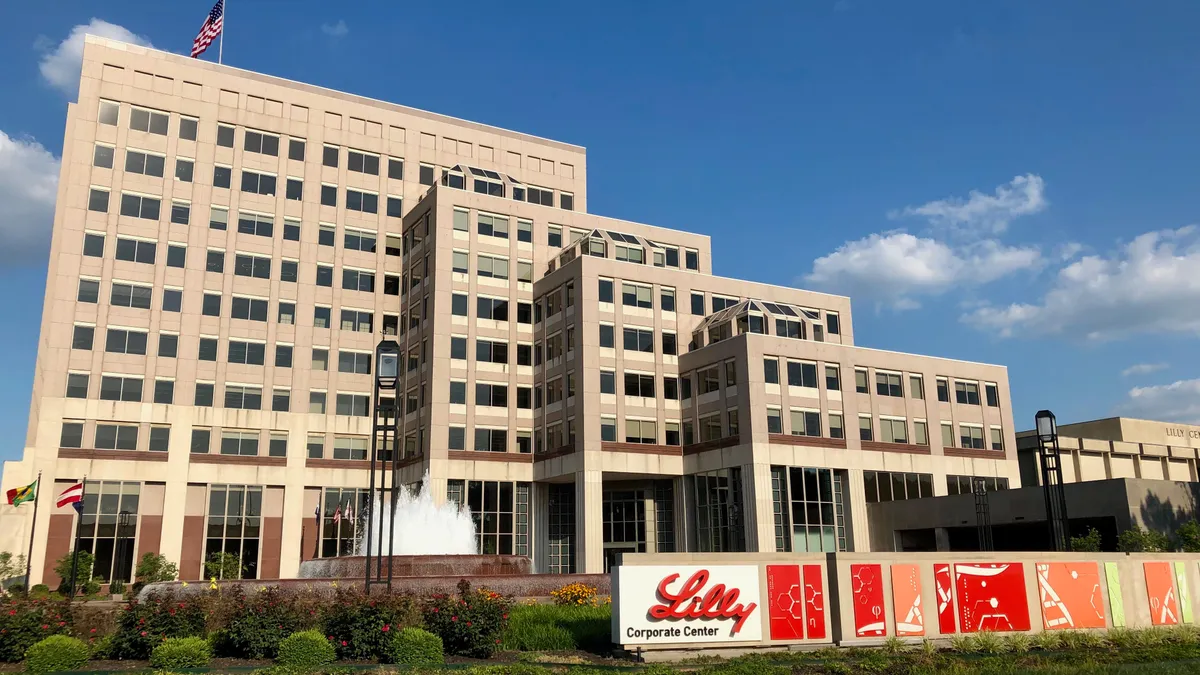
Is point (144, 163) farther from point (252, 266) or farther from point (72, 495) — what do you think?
point (72, 495)

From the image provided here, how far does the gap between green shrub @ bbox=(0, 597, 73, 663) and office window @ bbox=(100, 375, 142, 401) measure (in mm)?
44910

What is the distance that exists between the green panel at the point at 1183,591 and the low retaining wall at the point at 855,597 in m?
2.11

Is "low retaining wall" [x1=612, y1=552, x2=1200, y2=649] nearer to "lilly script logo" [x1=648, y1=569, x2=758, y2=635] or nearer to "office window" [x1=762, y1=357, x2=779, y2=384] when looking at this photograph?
"lilly script logo" [x1=648, y1=569, x2=758, y2=635]

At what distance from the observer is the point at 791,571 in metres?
24.7

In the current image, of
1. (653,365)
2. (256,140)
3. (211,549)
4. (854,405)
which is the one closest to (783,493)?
(854,405)

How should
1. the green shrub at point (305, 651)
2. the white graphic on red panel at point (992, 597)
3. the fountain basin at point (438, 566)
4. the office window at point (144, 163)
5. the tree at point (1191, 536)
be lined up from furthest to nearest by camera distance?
the office window at point (144, 163), the tree at point (1191, 536), the fountain basin at point (438, 566), the white graphic on red panel at point (992, 597), the green shrub at point (305, 651)

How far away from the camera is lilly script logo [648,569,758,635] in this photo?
77.0ft

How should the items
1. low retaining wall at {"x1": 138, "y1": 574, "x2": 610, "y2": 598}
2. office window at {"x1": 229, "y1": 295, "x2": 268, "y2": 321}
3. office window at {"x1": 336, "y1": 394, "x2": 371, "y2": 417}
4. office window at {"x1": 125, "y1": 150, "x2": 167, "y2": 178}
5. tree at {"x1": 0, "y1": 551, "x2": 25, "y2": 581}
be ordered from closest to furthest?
low retaining wall at {"x1": 138, "y1": 574, "x2": 610, "y2": 598}, tree at {"x1": 0, "y1": 551, "x2": 25, "y2": 581}, office window at {"x1": 125, "y1": 150, "x2": 167, "y2": 178}, office window at {"x1": 229, "y1": 295, "x2": 268, "y2": 321}, office window at {"x1": 336, "y1": 394, "x2": 371, "y2": 417}

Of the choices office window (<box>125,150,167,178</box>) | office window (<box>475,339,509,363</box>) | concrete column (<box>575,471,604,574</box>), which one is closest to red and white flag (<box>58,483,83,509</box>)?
office window (<box>125,150,167,178</box>)

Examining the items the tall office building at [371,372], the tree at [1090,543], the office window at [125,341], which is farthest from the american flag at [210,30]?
the tree at [1090,543]

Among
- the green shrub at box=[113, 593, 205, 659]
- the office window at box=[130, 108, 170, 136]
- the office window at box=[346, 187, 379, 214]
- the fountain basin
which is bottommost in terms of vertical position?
the green shrub at box=[113, 593, 205, 659]

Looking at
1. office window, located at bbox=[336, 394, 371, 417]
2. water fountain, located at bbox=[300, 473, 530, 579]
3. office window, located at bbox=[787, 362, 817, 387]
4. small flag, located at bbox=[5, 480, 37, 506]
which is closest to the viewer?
water fountain, located at bbox=[300, 473, 530, 579]

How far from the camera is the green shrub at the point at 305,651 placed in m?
21.4

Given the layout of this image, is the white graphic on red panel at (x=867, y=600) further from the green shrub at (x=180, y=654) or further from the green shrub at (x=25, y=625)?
the green shrub at (x=25, y=625)
